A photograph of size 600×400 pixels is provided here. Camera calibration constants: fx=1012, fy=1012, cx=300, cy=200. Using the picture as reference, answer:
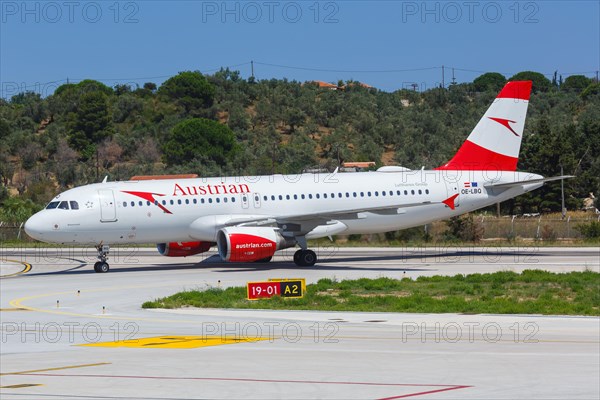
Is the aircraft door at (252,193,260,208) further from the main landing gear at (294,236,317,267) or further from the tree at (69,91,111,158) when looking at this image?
the tree at (69,91,111,158)

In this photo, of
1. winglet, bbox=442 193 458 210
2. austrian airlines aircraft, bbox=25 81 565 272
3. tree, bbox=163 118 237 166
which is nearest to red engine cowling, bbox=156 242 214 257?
austrian airlines aircraft, bbox=25 81 565 272

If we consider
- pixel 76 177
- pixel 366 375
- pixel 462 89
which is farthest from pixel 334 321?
pixel 462 89

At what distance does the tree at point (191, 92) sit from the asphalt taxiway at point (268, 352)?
96428 mm

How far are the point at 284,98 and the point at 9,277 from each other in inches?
3677

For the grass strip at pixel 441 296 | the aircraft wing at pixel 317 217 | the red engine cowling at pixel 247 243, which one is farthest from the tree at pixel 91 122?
the grass strip at pixel 441 296

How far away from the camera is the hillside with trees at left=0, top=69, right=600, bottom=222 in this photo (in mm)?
90438

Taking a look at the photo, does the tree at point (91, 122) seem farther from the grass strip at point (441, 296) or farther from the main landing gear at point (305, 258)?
the grass strip at point (441, 296)

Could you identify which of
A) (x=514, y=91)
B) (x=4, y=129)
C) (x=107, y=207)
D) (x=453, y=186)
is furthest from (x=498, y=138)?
(x=4, y=129)

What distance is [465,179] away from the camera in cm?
4916

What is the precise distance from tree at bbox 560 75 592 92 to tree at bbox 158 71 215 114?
67448 mm

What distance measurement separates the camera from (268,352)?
20.8m

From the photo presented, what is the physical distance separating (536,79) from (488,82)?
867 centimetres

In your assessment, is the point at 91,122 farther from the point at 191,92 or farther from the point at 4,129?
the point at 191,92

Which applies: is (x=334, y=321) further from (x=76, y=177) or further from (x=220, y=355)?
(x=76, y=177)
